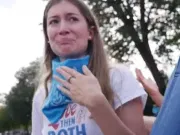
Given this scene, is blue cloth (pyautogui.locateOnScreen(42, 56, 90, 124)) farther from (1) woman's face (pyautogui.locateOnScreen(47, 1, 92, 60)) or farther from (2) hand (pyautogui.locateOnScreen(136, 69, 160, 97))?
(2) hand (pyautogui.locateOnScreen(136, 69, 160, 97))

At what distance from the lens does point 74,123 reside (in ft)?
6.55

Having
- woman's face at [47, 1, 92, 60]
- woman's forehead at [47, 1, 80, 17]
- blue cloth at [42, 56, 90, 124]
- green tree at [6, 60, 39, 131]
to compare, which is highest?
woman's forehead at [47, 1, 80, 17]

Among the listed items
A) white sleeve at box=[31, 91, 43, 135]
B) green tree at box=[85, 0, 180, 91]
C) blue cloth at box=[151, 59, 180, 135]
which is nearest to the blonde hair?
white sleeve at box=[31, 91, 43, 135]

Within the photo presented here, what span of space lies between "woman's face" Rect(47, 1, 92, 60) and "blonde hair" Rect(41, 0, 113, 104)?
0.12 ft

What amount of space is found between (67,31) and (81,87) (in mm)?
464

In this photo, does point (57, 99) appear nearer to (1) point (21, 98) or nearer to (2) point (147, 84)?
(2) point (147, 84)

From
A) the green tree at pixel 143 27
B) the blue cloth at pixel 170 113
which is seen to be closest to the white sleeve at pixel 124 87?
the blue cloth at pixel 170 113

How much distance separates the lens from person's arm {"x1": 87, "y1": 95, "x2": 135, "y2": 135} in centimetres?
166

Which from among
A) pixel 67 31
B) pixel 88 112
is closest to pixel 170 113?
pixel 88 112

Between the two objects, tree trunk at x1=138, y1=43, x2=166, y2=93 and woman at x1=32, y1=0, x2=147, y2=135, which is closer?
woman at x1=32, y1=0, x2=147, y2=135

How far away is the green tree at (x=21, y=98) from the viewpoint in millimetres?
47781

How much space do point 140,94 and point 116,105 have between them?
0.13 meters

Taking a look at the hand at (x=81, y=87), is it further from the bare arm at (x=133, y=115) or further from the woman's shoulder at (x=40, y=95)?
the woman's shoulder at (x=40, y=95)

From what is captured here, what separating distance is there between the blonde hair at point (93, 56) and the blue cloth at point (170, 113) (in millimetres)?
919
